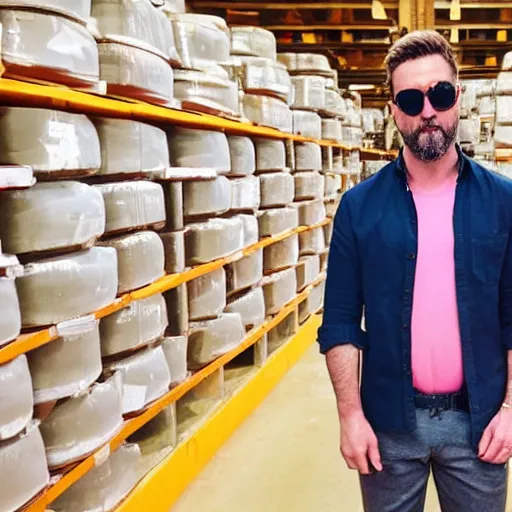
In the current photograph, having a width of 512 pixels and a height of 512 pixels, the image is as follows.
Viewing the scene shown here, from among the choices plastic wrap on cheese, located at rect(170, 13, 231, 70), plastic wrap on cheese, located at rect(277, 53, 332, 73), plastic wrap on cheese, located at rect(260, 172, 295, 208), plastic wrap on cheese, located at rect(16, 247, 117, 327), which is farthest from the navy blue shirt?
plastic wrap on cheese, located at rect(277, 53, 332, 73)

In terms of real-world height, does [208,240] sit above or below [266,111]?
below

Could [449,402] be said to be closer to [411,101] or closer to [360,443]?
[360,443]

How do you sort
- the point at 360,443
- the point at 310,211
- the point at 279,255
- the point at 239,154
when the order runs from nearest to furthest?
the point at 360,443
the point at 239,154
the point at 279,255
the point at 310,211

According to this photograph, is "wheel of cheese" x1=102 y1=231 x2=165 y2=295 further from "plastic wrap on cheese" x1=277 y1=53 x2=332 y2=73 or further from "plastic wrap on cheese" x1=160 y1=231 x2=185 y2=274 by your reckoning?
"plastic wrap on cheese" x1=277 y1=53 x2=332 y2=73

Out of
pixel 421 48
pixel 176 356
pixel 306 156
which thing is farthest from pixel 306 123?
pixel 421 48

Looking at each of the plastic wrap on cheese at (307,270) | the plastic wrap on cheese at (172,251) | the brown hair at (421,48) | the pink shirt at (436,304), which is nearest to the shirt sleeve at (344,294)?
the pink shirt at (436,304)

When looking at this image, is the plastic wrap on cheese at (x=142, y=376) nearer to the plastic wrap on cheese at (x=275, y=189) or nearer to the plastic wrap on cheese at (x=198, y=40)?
the plastic wrap on cheese at (x=198, y=40)

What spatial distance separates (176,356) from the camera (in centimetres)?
335

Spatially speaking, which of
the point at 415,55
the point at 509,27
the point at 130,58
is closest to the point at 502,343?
the point at 415,55

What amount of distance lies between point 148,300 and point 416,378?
140 centimetres

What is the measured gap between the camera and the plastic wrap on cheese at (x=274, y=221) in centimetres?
482

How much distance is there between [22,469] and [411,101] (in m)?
1.51

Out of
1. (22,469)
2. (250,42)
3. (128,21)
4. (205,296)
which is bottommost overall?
(22,469)

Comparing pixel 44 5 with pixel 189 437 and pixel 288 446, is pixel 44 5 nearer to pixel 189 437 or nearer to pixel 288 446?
pixel 189 437
